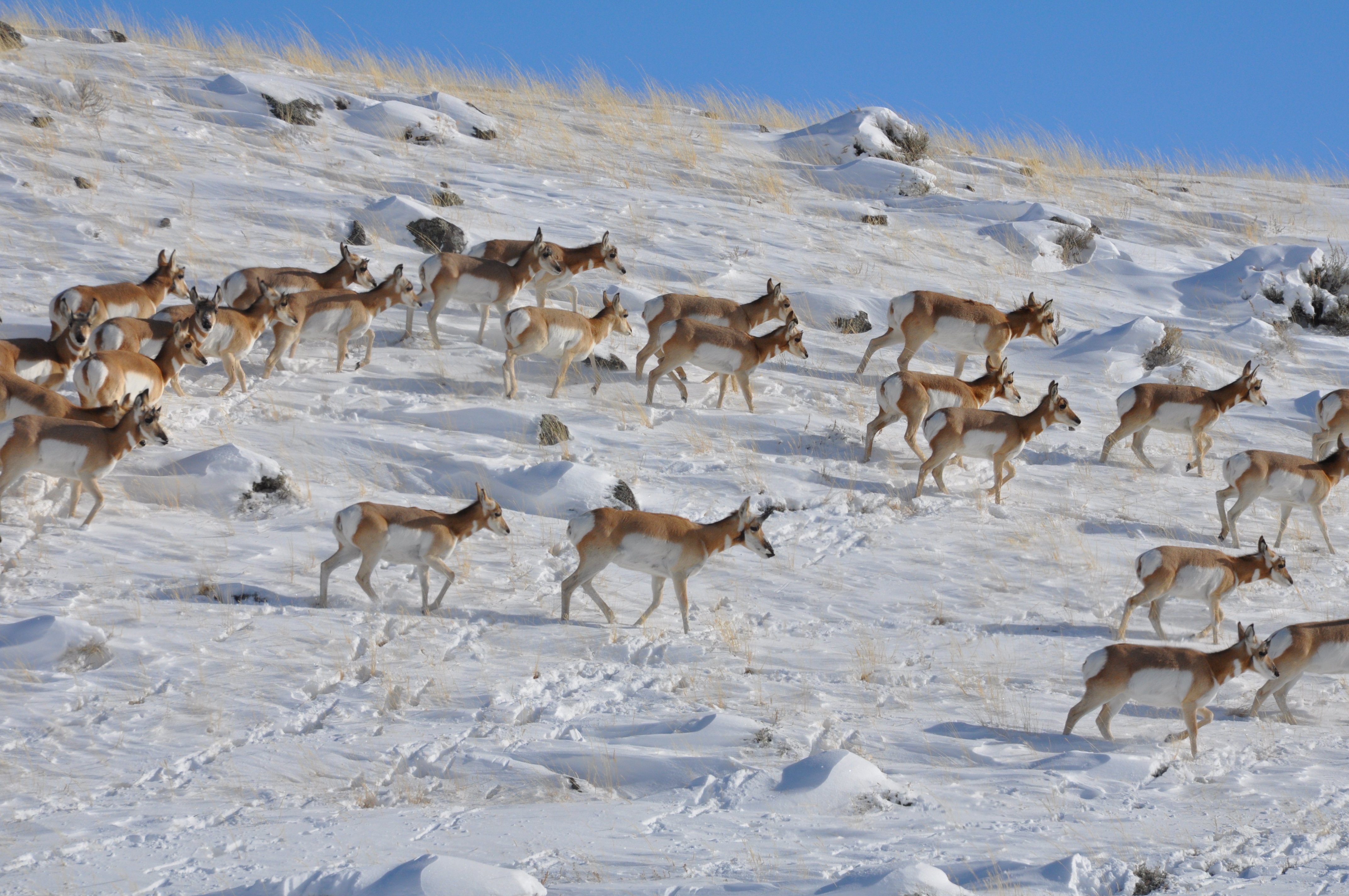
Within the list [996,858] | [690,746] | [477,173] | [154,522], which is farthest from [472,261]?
[996,858]

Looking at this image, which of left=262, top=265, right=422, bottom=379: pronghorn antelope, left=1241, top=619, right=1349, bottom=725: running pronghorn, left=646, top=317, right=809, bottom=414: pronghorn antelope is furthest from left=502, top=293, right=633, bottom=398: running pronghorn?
left=1241, top=619, right=1349, bottom=725: running pronghorn

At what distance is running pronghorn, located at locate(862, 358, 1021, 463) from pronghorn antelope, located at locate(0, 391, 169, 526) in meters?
7.67

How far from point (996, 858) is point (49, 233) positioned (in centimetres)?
1579

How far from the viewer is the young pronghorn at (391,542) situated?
30.3 ft

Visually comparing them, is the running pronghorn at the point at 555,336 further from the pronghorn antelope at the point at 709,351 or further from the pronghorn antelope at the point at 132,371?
the pronghorn antelope at the point at 132,371

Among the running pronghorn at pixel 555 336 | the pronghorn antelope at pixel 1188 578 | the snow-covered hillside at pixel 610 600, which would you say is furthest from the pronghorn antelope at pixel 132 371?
the pronghorn antelope at pixel 1188 578

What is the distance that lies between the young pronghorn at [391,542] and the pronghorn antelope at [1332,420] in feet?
35.6

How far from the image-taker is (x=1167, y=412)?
1405 cm

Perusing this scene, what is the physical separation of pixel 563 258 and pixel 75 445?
8.02 metres

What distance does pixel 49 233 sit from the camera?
54.6 feet

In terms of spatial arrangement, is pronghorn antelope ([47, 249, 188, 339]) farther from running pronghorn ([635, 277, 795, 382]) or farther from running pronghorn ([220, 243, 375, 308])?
running pronghorn ([635, 277, 795, 382])

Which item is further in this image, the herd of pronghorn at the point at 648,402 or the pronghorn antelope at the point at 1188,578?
the pronghorn antelope at the point at 1188,578

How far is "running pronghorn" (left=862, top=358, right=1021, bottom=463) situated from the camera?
44.6ft

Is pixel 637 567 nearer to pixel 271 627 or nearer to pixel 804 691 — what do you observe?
pixel 804 691
